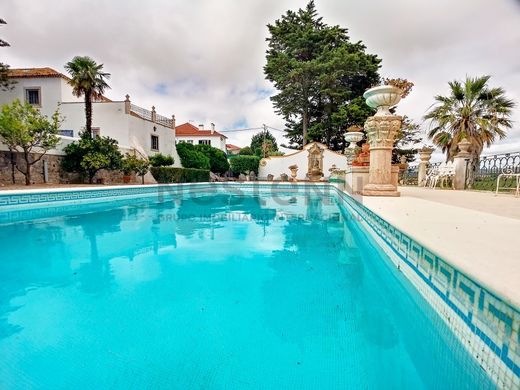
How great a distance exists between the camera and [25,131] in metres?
11.2

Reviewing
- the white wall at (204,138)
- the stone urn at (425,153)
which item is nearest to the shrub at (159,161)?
the stone urn at (425,153)

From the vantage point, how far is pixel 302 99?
1034 inches

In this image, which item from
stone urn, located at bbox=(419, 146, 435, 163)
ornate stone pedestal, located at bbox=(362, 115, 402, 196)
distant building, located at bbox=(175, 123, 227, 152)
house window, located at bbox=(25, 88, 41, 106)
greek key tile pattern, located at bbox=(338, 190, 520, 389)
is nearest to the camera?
greek key tile pattern, located at bbox=(338, 190, 520, 389)

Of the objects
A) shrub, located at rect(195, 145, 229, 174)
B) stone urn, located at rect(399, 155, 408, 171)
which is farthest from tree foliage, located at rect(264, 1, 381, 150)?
shrub, located at rect(195, 145, 229, 174)

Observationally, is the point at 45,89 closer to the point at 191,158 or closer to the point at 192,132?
the point at 191,158

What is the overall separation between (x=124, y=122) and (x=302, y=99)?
1620 centimetres

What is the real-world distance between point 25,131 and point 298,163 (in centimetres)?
1874

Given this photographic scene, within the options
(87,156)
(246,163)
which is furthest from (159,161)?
(246,163)

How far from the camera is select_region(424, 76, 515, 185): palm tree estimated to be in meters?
12.4

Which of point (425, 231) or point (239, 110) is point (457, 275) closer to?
point (425, 231)

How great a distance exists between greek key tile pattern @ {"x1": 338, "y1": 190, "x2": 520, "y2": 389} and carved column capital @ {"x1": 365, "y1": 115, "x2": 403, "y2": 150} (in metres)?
4.72

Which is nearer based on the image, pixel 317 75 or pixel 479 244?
pixel 479 244

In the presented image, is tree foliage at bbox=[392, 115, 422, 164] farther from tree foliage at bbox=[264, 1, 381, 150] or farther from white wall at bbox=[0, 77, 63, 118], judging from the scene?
white wall at bbox=[0, 77, 63, 118]

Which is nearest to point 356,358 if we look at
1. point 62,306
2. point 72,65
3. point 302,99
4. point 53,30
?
point 62,306
